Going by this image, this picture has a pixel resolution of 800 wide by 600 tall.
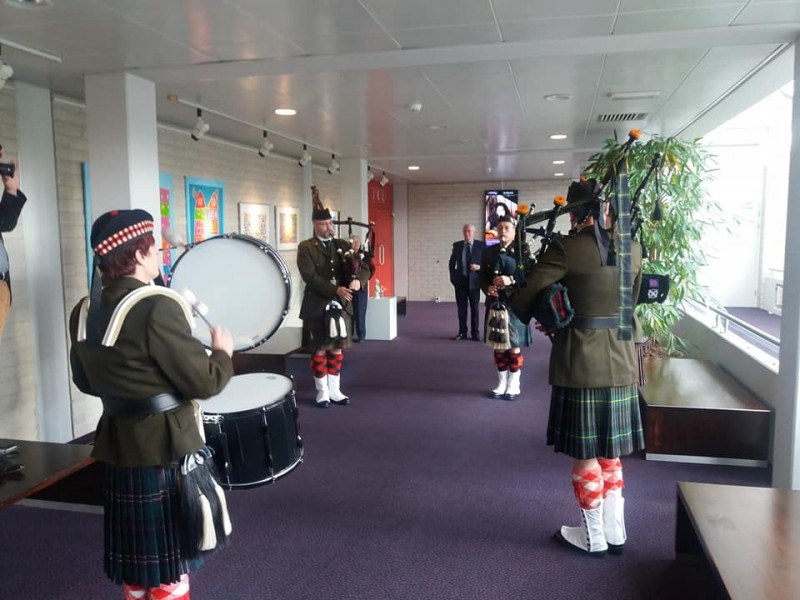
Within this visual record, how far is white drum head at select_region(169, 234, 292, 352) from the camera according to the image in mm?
2725

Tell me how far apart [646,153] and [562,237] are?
9.24 ft

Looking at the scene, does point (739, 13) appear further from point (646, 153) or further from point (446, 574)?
point (446, 574)

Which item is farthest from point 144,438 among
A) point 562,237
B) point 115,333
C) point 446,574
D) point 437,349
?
point 437,349

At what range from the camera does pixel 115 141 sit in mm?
3744

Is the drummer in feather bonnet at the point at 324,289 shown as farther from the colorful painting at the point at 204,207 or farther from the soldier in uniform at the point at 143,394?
the soldier in uniform at the point at 143,394

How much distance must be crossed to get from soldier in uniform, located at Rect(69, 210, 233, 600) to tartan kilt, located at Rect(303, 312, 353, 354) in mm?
3045

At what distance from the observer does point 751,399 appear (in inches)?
161

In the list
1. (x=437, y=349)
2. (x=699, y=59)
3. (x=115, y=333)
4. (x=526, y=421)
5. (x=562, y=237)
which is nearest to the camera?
(x=115, y=333)

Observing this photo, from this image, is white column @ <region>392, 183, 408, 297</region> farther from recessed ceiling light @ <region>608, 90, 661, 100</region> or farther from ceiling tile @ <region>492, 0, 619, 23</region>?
ceiling tile @ <region>492, 0, 619, 23</region>

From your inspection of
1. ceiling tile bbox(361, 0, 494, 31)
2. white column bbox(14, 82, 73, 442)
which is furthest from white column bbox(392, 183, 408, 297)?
ceiling tile bbox(361, 0, 494, 31)

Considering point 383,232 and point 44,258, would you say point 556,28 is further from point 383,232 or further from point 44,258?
point 383,232

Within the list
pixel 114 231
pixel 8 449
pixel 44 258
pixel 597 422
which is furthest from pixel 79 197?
pixel 597 422

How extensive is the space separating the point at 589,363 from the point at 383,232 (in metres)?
9.95

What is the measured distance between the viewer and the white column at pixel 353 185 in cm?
799
